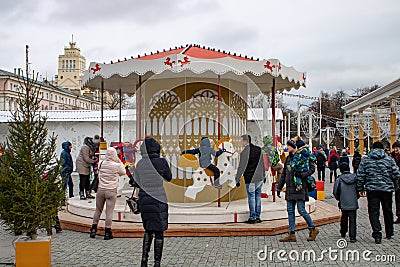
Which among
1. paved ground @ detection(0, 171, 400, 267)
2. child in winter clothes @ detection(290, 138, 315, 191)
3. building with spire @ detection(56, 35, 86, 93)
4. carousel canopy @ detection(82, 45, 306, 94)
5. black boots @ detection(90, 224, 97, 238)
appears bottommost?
paved ground @ detection(0, 171, 400, 267)

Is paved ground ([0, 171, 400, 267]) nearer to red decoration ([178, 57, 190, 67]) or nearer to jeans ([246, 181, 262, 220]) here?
jeans ([246, 181, 262, 220])

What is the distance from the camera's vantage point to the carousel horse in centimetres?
1078

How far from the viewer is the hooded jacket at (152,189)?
20.7 ft

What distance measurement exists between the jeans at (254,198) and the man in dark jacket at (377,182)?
1.88 m

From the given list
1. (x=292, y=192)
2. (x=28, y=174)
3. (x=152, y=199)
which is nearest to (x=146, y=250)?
(x=152, y=199)

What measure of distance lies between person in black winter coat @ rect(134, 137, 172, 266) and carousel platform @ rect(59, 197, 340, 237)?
2.47 m

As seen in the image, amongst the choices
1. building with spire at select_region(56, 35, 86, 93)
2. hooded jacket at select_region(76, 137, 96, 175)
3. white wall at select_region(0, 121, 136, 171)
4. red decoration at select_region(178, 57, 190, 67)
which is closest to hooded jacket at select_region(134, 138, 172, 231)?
red decoration at select_region(178, 57, 190, 67)

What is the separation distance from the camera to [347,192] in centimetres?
832

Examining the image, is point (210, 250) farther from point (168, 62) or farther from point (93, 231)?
point (168, 62)

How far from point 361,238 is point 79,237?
515 cm

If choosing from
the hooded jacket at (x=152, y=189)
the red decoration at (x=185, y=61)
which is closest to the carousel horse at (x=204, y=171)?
the red decoration at (x=185, y=61)

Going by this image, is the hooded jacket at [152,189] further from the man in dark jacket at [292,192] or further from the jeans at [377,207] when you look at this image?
the jeans at [377,207]

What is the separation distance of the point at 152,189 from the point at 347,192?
3766mm

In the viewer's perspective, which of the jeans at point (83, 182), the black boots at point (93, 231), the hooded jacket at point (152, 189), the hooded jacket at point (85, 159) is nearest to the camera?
the hooded jacket at point (152, 189)
